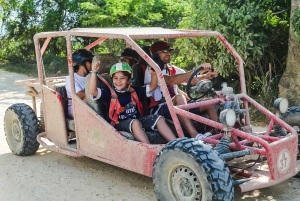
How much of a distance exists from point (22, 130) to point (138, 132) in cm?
207

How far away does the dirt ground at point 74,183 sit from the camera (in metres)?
4.66

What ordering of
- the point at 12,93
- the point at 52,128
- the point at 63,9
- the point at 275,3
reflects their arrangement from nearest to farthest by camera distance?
the point at 52,128 < the point at 275,3 < the point at 12,93 < the point at 63,9

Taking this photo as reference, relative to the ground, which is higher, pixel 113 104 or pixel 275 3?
pixel 275 3

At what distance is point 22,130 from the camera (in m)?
6.11

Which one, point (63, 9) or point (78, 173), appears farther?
point (63, 9)

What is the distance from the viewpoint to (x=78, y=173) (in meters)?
5.51

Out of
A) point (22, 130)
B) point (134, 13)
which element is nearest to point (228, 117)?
point (22, 130)

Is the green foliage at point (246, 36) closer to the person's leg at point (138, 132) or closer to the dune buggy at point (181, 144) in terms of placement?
the dune buggy at point (181, 144)

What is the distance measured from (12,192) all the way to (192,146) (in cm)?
218

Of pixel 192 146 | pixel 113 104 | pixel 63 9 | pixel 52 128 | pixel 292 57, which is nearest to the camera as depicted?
pixel 192 146

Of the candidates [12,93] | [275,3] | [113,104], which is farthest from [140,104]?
[12,93]

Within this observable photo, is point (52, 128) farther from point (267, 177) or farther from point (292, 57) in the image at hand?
point (292, 57)

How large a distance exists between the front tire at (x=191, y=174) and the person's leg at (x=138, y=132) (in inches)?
25.9

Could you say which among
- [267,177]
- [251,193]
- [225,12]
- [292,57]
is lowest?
[251,193]
